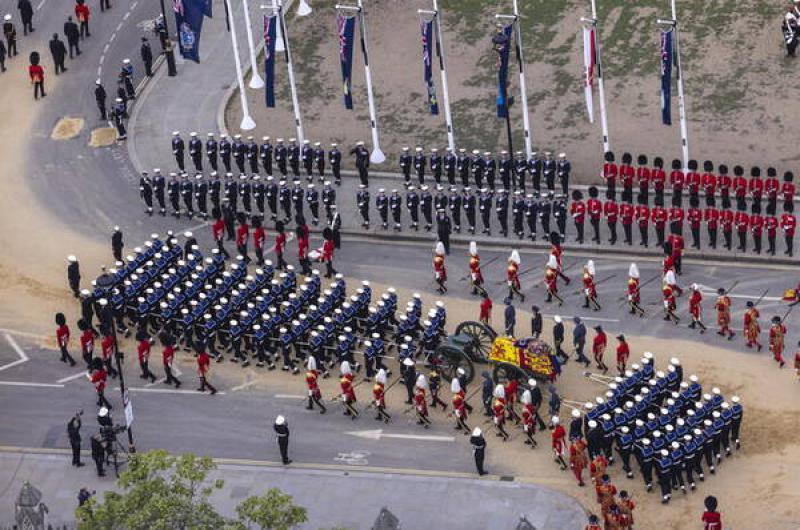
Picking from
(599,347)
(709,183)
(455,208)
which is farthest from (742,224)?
(455,208)

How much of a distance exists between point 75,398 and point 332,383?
8.42m

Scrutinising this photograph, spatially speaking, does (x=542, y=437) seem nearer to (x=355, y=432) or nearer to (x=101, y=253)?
(x=355, y=432)

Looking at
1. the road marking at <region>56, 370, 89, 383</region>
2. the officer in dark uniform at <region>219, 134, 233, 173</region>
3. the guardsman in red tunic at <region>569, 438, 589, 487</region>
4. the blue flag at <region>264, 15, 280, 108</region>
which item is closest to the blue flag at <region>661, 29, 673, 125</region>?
the blue flag at <region>264, 15, 280, 108</region>

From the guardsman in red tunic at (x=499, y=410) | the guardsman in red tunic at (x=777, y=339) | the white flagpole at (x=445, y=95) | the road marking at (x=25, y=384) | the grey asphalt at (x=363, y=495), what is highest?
the white flagpole at (x=445, y=95)

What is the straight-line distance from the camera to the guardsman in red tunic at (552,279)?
80188 millimetres

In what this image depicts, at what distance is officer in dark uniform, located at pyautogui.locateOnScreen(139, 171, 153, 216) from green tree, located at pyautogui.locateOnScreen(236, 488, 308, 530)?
2662cm

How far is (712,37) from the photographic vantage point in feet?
311

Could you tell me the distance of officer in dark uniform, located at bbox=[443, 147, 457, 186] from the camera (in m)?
87.7

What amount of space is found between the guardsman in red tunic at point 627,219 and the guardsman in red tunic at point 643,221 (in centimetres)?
24

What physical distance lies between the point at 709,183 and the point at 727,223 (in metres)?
2.97

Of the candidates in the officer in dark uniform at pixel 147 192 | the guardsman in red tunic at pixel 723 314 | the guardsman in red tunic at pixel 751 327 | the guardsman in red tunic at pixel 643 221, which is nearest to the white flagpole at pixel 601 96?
the guardsman in red tunic at pixel 643 221

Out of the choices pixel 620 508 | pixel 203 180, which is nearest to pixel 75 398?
pixel 203 180

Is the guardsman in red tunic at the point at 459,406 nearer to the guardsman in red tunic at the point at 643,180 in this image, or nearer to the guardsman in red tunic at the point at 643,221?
the guardsman in red tunic at the point at 643,221

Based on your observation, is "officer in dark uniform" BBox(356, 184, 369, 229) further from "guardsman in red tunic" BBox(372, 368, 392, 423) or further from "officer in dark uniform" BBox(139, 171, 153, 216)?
"guardsman in red tunic" BBox(372, 368, 392, 423)
